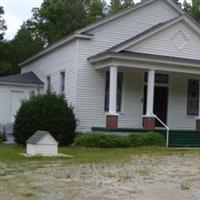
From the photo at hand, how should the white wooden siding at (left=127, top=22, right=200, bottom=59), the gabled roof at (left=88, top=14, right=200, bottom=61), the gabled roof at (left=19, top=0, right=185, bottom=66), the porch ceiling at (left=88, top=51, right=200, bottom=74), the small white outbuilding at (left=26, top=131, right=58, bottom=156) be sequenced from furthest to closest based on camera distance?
the white wooden siding at (left=127, top=22, right=200, bottom=59), the gabled roof at (left=19, top=0, right=185, bottom=66), the gabled roof at (left=88, top=14, right=200, bottom=61), the porch ceiling at (left=88, top=51, right=200, bottom=74), the small white outbuilding at (left=26, top=131, right=58, bottom=156)

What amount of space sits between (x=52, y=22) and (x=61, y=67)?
26968 mm

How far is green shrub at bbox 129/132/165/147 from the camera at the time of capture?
23562 mm

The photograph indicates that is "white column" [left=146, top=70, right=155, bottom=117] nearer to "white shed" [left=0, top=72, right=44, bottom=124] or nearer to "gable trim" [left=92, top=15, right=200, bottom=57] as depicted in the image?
"gable trim" [left=92, top=15, right=200, bottom=57]

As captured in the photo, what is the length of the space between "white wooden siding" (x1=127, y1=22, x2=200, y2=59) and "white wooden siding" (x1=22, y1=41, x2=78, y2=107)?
10.6 ft

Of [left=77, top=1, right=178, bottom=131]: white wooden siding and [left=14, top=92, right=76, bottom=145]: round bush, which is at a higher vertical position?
[left=77, top=1, right=178, bottom=131]: white wooden siding

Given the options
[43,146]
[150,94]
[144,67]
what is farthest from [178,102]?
[43,146]

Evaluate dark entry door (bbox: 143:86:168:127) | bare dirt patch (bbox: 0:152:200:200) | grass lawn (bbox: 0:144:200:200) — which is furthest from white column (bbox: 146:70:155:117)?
bare dirt patch (bbox: 0:152:200:200)

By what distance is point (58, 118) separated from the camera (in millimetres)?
23766

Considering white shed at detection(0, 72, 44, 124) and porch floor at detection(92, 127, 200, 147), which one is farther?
white shed at detection(0, 72, 44, 124)

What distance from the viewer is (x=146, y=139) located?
23.6 m

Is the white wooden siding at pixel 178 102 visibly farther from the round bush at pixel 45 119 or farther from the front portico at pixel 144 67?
the round bush at pixel 45 119

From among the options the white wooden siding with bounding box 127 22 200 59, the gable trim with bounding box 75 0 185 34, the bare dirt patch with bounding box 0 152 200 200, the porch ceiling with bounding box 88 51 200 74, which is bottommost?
the bare dirt patch with bounding box 0 152 200 200

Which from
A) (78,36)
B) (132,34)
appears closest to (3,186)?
(78,36)

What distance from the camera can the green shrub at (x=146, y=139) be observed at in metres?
23.6
